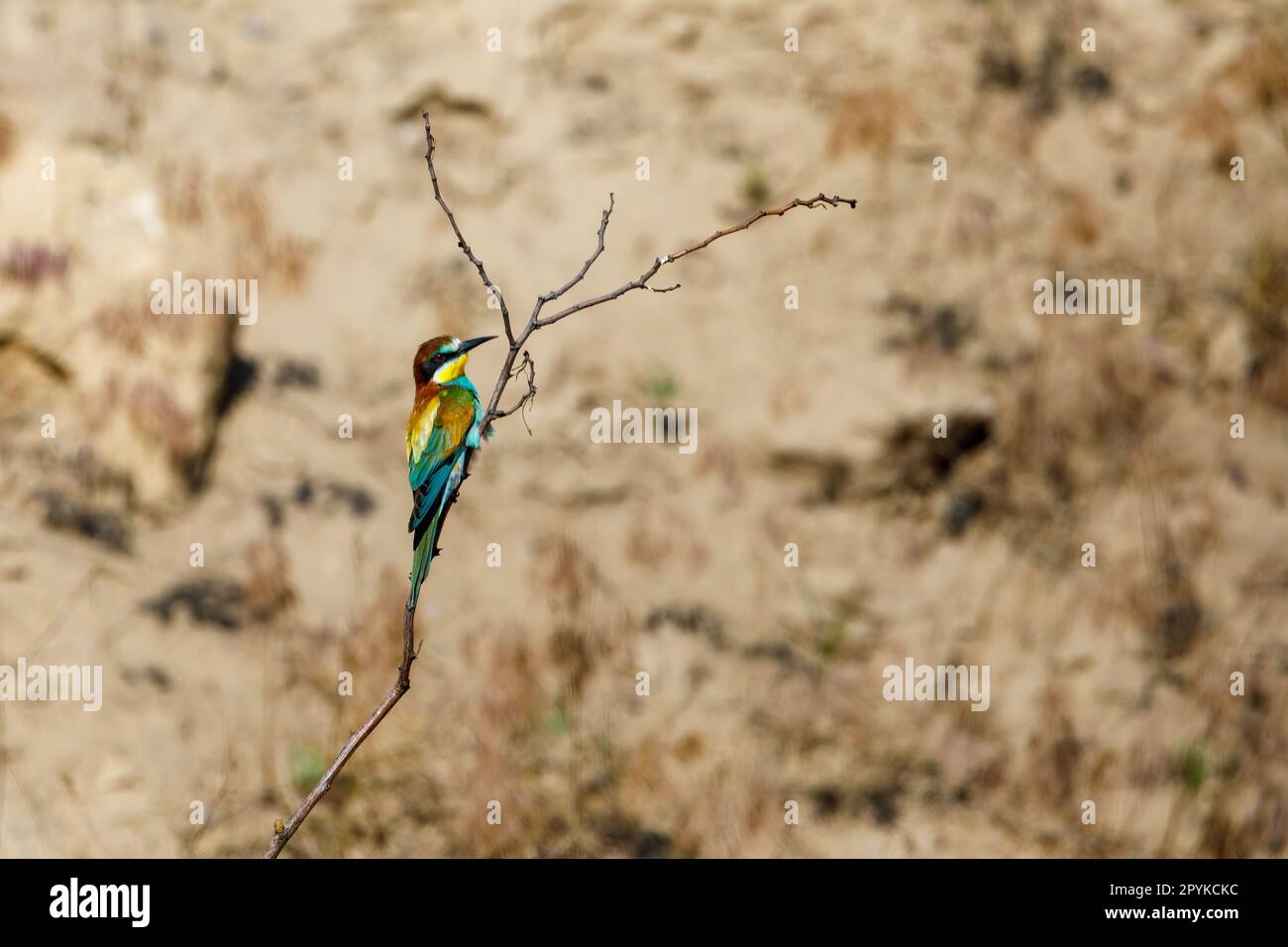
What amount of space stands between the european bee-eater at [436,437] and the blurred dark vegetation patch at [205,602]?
10.4 ft

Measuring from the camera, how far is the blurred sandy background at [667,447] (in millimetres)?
5418

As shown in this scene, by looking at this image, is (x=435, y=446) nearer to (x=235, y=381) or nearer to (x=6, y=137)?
(x=235, y=381)

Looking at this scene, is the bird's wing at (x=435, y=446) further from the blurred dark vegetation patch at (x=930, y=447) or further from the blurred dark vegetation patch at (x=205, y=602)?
the blurred dark vegetation patch at (x=930, y=447)

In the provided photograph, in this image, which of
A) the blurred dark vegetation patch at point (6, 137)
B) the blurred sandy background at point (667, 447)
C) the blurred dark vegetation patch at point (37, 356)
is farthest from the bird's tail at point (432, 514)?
the blurred dark vegetation patch at point (6, 137)

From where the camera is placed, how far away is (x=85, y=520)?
5426 millimetres

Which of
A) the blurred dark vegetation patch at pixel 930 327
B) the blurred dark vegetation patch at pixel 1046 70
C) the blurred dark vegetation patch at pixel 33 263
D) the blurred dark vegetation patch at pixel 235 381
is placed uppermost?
the blurred dark vegetation patch at pixel 1046 70

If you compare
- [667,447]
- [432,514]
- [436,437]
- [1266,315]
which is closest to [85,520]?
[667,447]

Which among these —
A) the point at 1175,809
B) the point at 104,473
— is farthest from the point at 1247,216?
the point at 104,473

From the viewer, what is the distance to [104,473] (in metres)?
5.46

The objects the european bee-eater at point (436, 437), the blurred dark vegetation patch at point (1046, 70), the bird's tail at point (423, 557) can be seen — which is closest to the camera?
the bird's tail at point (423, 557)

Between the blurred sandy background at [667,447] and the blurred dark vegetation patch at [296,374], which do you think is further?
the blurred dark vegetation patch at [296,374]

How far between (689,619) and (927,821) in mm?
1460

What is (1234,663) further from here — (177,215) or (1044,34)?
(177,215)

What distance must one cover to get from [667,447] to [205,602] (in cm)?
230
